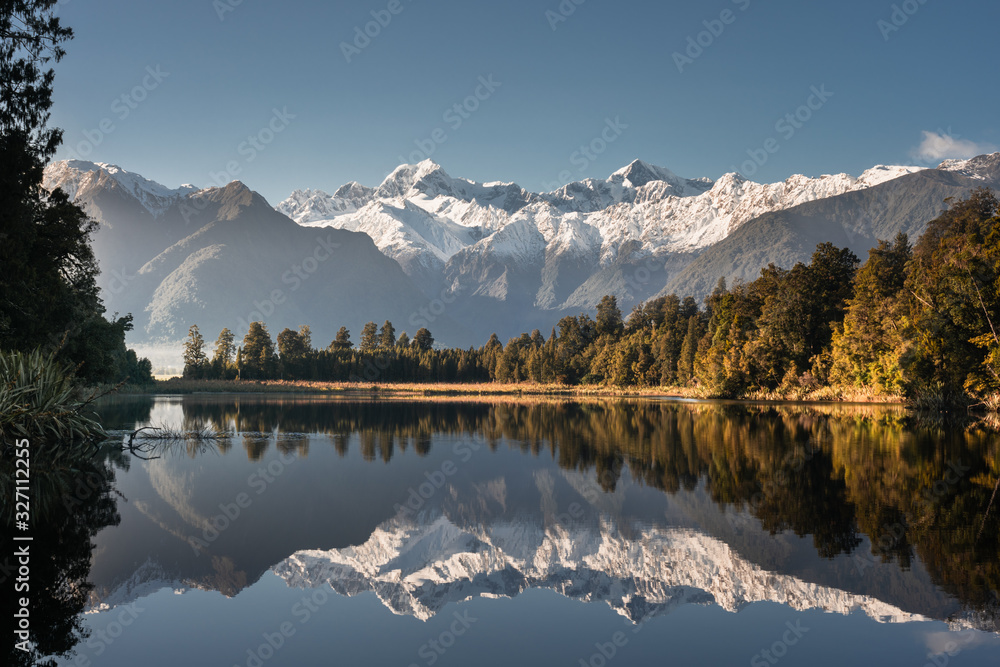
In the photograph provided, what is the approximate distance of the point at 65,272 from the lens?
123ft

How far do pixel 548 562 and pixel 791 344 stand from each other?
72.0 m

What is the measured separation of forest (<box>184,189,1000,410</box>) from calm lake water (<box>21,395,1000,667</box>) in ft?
70.6

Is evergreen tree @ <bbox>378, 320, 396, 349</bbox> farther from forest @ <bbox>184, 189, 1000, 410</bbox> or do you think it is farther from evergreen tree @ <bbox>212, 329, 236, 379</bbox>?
evergreen tree @ <bbox>212, 329, 236, 379</bbox>

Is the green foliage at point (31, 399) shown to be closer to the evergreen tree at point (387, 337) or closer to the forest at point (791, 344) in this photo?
the forest at point (791, 344)

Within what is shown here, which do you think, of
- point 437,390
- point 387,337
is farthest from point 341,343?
point 437,390

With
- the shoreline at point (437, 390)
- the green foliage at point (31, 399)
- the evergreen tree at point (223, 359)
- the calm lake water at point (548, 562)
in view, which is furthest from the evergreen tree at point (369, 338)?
the green foliage at point (31, 399)

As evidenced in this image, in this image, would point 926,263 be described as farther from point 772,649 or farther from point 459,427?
point 772,649

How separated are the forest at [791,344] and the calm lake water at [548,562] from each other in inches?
847

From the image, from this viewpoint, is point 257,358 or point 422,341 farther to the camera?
point 422,341

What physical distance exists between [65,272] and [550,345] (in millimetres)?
107030

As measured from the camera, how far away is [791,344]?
76938 millimetres

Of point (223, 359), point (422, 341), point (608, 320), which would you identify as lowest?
point (223, 359)

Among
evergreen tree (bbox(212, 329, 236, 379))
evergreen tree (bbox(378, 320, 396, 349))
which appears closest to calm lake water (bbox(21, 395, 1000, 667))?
evergreen tree (bbox(212, 329, 236, 379))

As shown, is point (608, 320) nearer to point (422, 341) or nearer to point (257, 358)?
point (422, 341)
